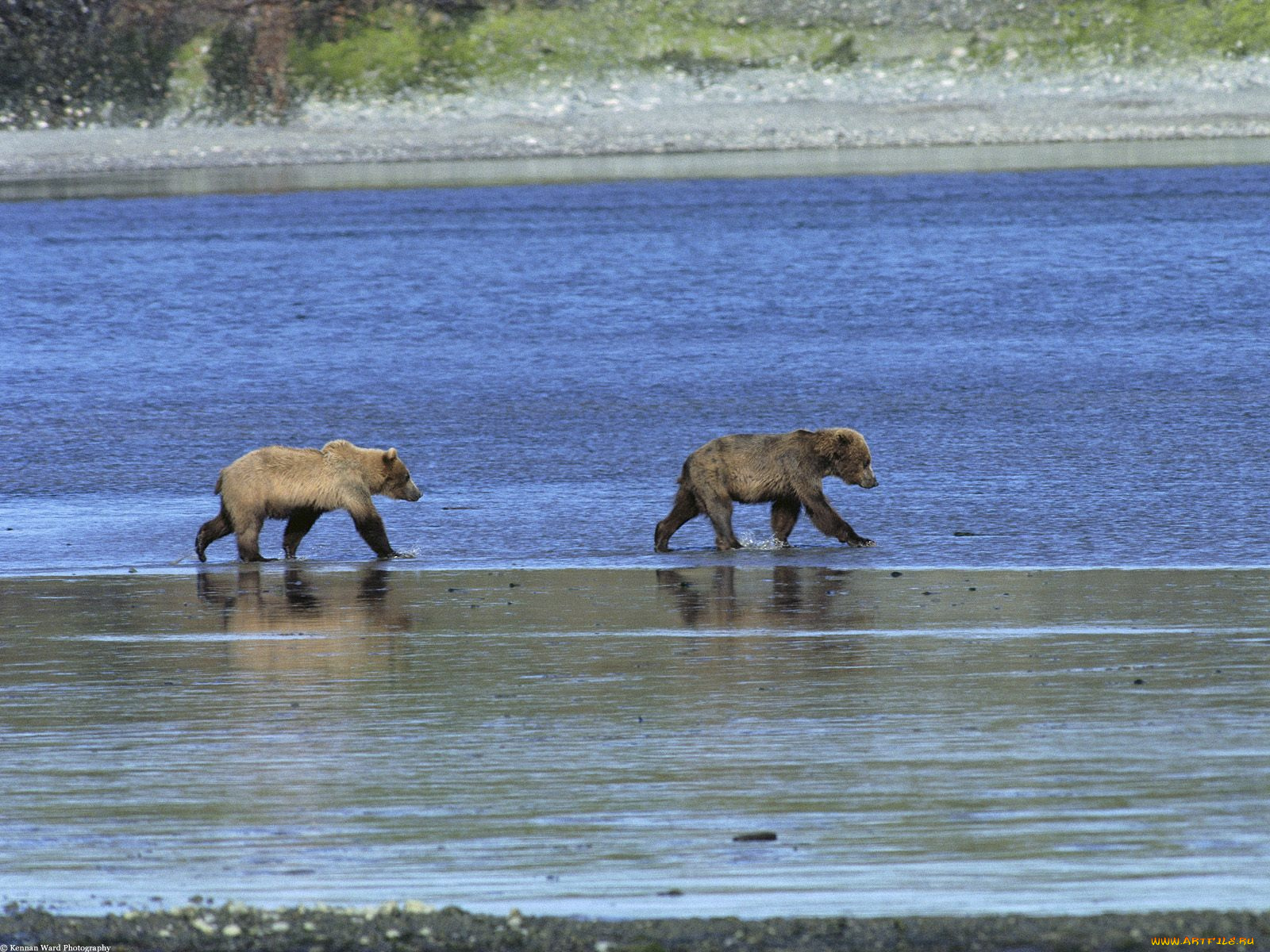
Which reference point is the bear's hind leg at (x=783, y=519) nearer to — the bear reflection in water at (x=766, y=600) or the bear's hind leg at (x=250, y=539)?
the bear reflection in water at (x=766, y=600)

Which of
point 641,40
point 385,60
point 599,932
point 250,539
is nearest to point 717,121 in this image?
point 641,40

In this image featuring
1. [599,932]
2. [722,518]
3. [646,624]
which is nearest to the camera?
[599,932]

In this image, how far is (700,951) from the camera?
4.24m

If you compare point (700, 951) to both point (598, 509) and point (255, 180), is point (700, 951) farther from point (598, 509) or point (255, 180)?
point (255, 180)

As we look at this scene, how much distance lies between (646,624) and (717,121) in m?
78.9

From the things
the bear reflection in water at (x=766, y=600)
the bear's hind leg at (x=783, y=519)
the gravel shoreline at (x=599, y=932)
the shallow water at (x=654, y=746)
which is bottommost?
the bear's hind leg at (x=783, y=519)

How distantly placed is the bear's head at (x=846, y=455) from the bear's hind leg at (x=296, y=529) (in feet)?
8.75

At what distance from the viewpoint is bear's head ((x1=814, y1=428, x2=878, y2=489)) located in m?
11.0

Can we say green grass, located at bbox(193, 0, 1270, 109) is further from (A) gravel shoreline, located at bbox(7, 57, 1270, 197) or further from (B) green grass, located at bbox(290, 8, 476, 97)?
(A) gravel shoreline, located at bbox(7, 57, 1270, 197)

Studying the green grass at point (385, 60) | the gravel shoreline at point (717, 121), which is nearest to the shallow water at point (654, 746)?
the gravel shoreline at point (717, 121)

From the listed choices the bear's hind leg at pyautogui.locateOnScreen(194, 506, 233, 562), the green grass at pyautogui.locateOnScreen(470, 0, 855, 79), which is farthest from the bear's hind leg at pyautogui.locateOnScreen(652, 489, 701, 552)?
the green grass at pyautogui.locateOnScreen(470, 0, 855, 79)

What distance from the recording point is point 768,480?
1077 cm

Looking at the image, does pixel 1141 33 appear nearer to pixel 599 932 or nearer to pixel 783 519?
pixel 783 519

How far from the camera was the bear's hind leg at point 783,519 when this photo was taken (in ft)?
35.9
